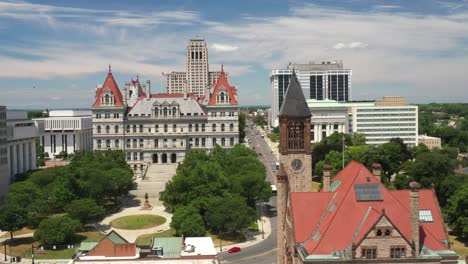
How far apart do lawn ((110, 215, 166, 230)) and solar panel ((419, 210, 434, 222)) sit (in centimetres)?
5631

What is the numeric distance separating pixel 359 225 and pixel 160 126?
112535 mm

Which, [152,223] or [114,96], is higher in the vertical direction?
[114,96]

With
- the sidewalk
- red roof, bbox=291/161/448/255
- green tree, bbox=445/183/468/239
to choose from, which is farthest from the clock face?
green tree, bbox=445/183/468/239

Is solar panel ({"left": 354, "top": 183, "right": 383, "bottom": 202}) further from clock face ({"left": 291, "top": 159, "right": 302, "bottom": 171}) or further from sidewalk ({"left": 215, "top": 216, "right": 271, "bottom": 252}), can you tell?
sidewalk ({"left": 215, "top": 216, "right": 271, "bottom": 252})

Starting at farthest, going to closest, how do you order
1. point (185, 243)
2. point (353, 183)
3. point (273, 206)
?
point (273, 206) → point (185, 243) → point (353, 183)

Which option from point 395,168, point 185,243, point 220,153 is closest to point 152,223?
point 185,243

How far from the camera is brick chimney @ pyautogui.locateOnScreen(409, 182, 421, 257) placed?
41.6 metres

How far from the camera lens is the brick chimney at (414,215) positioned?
41.6 metres

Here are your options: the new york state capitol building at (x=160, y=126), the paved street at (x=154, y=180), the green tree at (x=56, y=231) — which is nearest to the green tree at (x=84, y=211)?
the green tree at (x=56, y=231)

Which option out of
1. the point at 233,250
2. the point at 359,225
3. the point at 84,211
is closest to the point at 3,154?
the point at 84,211

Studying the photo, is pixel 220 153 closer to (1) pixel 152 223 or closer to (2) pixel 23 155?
(1) pixel 152 223

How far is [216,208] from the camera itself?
Answer: 85.0 metres

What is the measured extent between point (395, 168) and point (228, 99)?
5158 cm

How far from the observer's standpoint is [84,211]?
→ 89312 millimetres
